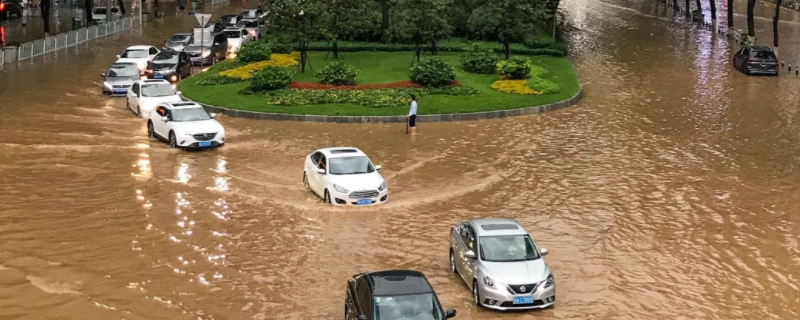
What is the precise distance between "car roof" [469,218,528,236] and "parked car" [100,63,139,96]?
25.4 metres

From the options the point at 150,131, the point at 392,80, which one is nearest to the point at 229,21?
the point at 392,80

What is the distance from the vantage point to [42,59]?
49000mm

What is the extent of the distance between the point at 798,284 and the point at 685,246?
276 cm

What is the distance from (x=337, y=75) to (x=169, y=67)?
920 cm

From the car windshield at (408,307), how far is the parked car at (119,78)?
1110 inches

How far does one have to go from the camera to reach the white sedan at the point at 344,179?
2362 cm

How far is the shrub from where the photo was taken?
39.7 m

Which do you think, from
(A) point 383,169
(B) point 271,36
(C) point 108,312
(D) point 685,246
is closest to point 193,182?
(A) point 383,169

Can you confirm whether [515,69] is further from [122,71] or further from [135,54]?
[135,54]

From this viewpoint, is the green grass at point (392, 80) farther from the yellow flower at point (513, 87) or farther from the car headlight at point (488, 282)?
the car headlight at point (488, 282)

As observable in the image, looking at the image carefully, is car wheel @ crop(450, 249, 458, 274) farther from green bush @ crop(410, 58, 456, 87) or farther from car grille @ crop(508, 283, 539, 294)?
green bush @ crop(410, 58, 456, 87)

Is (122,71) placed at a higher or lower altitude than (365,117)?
higher

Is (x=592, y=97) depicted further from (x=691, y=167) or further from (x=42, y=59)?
(x=42, y=59)

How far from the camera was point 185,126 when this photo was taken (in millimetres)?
30016
